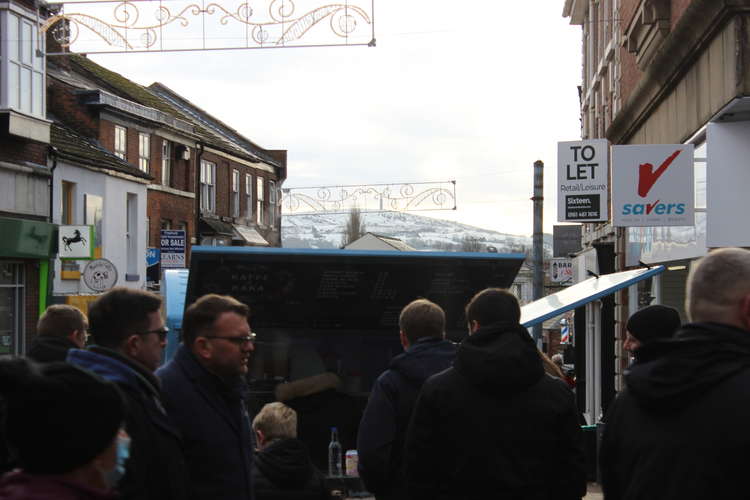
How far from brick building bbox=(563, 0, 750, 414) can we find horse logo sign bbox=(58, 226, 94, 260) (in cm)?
1321

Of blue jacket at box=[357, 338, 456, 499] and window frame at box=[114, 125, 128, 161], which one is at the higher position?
window frame at box=[114, 125, 128, 161]

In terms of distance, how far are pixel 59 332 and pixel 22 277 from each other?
68.2 ft

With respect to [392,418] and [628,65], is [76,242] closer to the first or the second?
[628,65]

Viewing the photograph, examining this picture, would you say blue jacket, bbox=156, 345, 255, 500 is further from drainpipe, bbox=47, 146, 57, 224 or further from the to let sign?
drainpipe, bbox=47, 146, 57, 224

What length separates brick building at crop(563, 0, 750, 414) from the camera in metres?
10.8

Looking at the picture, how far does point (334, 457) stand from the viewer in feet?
26.1

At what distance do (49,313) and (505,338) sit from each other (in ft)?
11.1

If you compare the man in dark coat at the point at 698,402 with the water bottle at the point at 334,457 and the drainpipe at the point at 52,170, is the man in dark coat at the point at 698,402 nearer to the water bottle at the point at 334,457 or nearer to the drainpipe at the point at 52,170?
the water bottle at the point at 334,457

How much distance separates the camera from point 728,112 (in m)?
11.4

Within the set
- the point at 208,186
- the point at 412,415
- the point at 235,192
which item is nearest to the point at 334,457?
the point at 412,415

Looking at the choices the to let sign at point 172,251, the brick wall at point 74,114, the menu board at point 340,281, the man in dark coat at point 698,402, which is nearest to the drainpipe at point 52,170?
the to let sign at point 172,251

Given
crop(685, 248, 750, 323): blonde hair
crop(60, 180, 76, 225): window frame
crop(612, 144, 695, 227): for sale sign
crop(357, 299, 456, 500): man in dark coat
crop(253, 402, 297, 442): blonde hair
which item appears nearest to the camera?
crop(685, 248, 750, 323): blonde hair

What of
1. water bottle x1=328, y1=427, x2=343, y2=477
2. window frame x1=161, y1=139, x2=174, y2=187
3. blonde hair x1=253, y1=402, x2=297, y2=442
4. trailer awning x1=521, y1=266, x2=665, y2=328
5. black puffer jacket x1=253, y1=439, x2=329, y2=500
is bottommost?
water bottle x1=328, y1=427, x2=343, y2=477

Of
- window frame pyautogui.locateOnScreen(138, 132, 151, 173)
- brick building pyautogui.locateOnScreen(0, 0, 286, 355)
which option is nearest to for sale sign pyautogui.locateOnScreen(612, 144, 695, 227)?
brick building pyautogui.locateOnScreen(0, 0, 286, 355)
